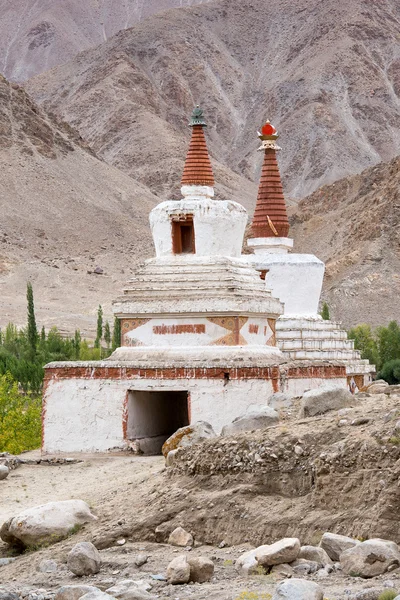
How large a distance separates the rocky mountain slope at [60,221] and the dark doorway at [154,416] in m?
47.4

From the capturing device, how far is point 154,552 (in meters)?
11.2

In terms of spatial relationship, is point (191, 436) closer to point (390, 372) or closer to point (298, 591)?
point (298, 591)

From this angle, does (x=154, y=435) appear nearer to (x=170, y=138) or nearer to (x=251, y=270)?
(x=251, y=270)

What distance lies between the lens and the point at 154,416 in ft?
66.4

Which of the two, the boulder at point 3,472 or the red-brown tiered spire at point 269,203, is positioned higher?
the red-brown tiered spire at point 269,203

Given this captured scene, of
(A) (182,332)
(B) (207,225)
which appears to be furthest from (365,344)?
(A) (182,332)

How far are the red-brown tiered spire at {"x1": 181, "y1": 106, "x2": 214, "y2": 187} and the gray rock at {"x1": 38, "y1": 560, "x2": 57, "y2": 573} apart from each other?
13.2m

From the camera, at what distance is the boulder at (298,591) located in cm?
888

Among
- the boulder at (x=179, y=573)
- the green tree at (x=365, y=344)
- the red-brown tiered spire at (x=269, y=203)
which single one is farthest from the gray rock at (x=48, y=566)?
the green tree at (x=365, y=344)

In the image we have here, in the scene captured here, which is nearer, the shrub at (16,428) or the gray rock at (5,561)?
the gray rock at (5,561)

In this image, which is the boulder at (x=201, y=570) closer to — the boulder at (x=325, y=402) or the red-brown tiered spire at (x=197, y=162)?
the boulder at (x=325, y=402)

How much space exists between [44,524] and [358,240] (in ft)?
227

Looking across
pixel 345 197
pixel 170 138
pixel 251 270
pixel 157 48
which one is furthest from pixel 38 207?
pixel 251 270

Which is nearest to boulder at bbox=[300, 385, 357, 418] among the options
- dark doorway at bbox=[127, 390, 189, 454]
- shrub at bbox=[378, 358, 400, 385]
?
dark doorway at bbox=[127, 390, 189, 454]
